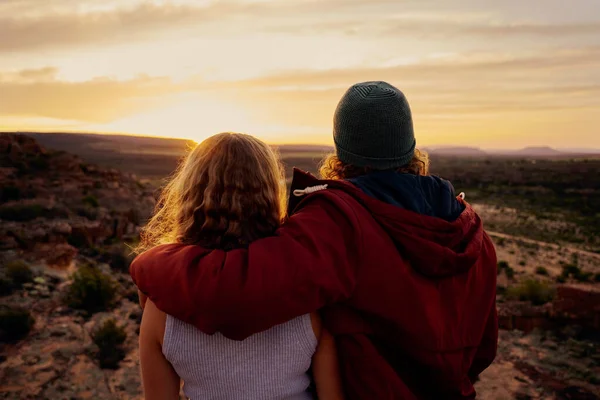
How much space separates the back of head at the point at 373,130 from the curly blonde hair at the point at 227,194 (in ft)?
1.10

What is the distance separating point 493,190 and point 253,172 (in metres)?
43.8

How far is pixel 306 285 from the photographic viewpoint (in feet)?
4.59

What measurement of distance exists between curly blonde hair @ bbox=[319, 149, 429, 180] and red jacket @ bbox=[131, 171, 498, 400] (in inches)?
9.8

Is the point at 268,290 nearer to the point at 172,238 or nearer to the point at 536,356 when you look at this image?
the point at 172,238

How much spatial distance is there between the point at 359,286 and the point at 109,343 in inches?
271

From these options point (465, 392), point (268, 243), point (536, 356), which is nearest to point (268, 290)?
point (268, 243)

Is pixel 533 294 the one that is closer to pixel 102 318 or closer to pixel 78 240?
pixel 102 318

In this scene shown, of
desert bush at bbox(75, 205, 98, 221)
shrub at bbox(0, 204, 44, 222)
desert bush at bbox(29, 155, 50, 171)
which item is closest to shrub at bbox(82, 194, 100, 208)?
desert bush at bbox(75, 205, 98, 221)

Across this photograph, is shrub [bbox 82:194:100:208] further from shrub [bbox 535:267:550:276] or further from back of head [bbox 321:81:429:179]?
back of head [bbox 321:81:429:179]

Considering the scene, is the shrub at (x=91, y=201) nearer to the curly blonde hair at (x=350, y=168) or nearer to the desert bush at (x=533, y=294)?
the desert bush at (x=533, y=294)

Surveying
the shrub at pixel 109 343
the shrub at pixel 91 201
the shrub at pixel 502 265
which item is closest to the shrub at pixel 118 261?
the shrub at pixel 109 343

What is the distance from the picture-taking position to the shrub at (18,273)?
908 centimetres

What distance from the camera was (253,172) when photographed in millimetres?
1638

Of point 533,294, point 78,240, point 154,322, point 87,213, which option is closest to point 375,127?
point 154,322
